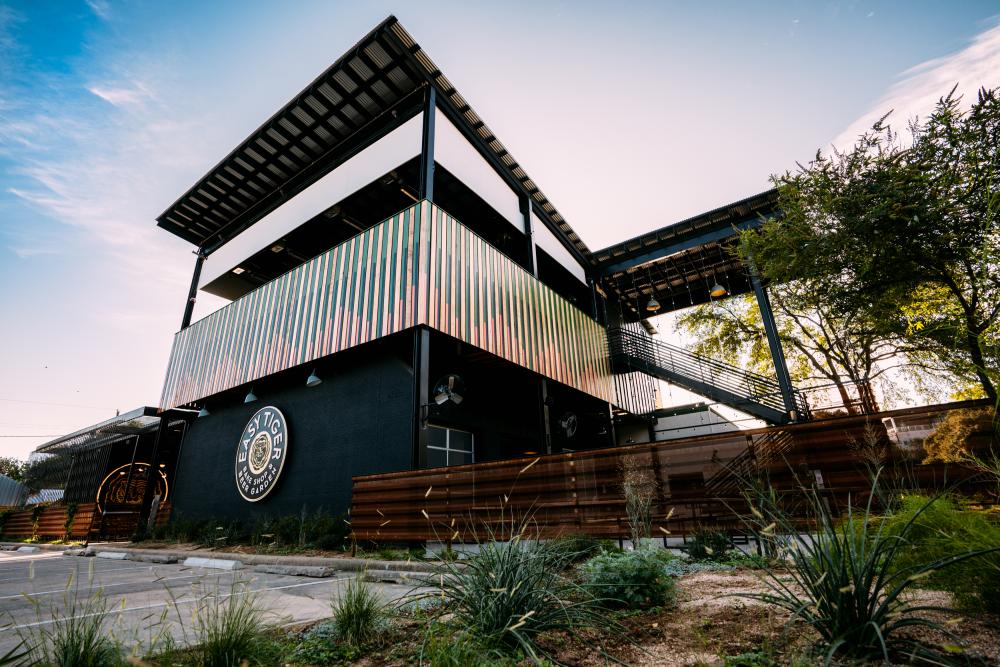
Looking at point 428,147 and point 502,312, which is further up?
point 428,147

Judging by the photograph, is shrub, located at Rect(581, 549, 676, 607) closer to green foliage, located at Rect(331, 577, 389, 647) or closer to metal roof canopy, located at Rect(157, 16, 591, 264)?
green foliage, located at Rect(331, 577, 389, 647)

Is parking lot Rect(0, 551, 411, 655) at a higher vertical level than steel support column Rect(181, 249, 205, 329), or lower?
lower

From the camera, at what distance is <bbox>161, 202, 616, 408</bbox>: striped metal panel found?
9.66 meters

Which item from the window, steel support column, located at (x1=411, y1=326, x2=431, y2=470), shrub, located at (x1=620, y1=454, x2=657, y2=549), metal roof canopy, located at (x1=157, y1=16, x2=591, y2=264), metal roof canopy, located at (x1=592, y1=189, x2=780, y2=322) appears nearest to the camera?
shrub, located at (x1=620, y1=454, x2=657, y2=549)

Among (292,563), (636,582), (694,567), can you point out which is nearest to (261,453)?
(292,563)

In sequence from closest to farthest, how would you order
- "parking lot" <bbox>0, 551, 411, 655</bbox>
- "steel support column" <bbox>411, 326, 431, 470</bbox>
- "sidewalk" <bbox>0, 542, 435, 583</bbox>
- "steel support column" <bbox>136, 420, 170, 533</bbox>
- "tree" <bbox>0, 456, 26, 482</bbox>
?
"parking lot" <bbox>0, 551, 411, 655</bbox> → "sidewalk" <bbox>0, 542, 435, 583</bbox> → "steel support column" <bbox>411, 326, 431, 470</bbox> → "steel support column" <bbox>136, 420, 170, 533</bbox> → "tree" <bbox>0, 456, 26, 482</bbox>

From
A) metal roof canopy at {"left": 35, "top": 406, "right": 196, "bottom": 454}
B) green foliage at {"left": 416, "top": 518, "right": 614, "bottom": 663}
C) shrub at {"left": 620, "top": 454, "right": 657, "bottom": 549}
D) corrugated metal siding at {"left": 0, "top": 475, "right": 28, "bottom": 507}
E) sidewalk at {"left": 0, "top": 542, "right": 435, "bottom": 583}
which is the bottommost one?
sidewalk at {"left": 0, "top": 542, "right": 435, "bottom": 583}

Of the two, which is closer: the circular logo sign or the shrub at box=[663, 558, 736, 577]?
the shrub at box=[663, 558, 736, 577]

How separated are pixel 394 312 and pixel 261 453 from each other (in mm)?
6751

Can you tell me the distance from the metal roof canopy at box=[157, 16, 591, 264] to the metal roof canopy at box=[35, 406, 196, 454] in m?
6.76

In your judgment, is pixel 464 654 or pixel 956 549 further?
pixel 956 549

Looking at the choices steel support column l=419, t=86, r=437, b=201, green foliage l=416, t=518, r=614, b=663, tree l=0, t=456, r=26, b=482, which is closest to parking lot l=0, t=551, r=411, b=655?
green foliage l=416, t=518, r=614, b=663

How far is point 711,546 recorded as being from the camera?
4234 millimetres

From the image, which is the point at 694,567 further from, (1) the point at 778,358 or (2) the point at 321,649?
(1) the point at 778,358
